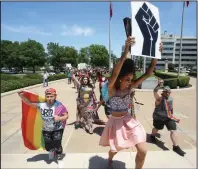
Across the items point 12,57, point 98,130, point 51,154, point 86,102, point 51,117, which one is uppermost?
point 12,57

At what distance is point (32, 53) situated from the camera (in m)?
63.8

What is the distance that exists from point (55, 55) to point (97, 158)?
228ft

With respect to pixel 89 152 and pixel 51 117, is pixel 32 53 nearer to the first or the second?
pixel 89 152

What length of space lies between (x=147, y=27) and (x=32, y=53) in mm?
63539

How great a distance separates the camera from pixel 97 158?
15.2 ft

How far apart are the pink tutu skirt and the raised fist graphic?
3.43 feet

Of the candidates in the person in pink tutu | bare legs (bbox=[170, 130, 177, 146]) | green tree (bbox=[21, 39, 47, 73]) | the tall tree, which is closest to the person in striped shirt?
bare legs (bbox=[170, 130, 177, 146])

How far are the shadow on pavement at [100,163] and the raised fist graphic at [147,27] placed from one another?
82.3 inches

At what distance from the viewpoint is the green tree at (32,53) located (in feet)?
209

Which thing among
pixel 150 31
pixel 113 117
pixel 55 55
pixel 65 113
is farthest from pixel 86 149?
pixel 55 55

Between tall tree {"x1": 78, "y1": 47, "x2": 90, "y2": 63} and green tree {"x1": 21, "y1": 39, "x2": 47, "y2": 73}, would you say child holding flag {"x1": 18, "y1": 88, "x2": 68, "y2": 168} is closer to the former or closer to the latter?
green tree {"x1": 21, "y1": 39, "x2": 47, "y2": 73}

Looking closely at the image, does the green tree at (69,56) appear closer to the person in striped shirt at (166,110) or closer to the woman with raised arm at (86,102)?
the woman with raised arm at (86,102)

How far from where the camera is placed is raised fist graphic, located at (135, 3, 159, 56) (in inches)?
129

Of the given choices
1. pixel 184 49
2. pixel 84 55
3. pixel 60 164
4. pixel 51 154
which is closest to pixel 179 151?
pixel 60 164
